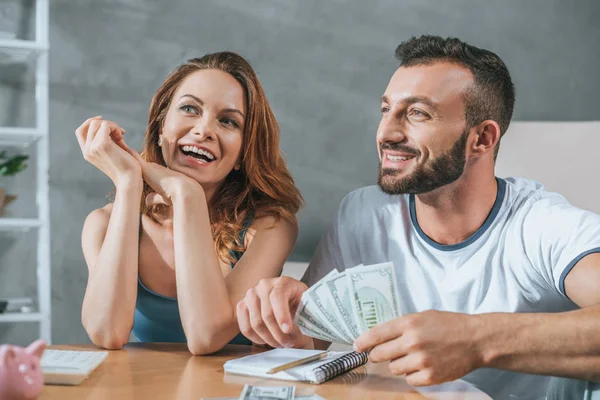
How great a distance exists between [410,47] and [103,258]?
963 mm

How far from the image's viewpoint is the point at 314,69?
3.37 meters

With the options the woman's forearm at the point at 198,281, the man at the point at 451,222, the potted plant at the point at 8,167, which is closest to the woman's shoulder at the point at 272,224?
the man at the point at 451,222

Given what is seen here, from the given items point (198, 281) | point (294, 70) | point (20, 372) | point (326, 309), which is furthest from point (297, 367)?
point (294, 70)

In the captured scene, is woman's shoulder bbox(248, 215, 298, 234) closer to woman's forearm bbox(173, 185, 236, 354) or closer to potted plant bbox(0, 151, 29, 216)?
woman's forearm bbox(173, 185, 236, 354)

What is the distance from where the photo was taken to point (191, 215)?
163 cm

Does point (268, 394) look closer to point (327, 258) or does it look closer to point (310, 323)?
point (310, 323)

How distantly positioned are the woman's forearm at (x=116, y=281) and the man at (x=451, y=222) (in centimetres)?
33

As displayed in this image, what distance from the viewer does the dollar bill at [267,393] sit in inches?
38.9

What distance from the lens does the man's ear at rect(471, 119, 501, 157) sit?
5.78 ft

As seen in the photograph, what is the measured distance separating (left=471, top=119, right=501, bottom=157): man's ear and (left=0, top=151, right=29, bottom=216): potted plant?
82.4 inches

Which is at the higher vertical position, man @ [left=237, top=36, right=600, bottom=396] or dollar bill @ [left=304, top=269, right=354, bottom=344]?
man @ [left=237, top=36, right=600, bottom=396]

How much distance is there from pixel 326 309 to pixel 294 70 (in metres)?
2.25

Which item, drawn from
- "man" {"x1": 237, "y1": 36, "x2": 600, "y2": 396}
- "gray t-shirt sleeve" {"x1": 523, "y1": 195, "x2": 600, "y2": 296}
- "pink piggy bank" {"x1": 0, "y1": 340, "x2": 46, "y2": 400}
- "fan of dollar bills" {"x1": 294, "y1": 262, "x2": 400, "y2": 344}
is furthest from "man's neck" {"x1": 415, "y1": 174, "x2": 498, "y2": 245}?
"pink piggy bank" {"x1": 0, "y1": 340, "x2": 46, "y2": 400}

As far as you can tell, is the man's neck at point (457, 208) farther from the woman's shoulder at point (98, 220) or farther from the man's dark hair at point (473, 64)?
the woman's shoulder at point (98, 220)
